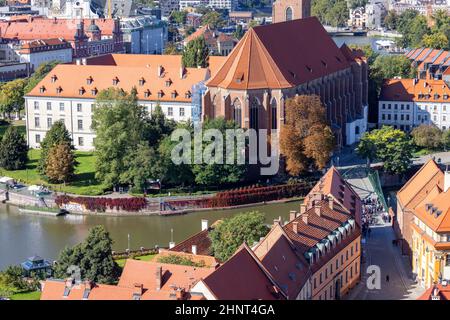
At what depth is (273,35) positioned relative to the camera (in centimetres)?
4356

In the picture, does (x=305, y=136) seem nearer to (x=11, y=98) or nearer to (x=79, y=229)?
(x=79, y=229)

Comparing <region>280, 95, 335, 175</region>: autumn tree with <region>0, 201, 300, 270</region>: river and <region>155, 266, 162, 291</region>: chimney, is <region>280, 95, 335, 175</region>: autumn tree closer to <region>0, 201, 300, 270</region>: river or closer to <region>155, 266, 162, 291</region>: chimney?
<region>0, 201, 300, 270</region>: river

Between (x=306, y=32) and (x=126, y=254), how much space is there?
20.5 meters

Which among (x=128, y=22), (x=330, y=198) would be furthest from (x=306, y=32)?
(x=128, y=22)

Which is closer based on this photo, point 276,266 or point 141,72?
point 276,266

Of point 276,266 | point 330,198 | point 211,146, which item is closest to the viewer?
point 276,266

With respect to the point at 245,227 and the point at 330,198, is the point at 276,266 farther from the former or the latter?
the point at 330,198

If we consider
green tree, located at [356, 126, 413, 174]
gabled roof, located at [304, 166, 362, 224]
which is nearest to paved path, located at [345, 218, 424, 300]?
gabled roof, located at [304, 166, 362, 224]

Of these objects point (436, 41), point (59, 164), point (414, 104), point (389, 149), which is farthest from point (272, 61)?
point (436, 41)

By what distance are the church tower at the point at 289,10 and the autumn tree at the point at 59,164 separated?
18.7 m

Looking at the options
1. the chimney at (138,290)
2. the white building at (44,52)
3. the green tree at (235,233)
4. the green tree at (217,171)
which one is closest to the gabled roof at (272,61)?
the green tree at (217,171)

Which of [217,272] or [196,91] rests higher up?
[196,91]

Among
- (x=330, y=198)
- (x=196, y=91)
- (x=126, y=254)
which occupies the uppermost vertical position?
(x=196, y=91)

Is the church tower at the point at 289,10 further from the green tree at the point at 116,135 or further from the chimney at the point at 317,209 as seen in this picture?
the chimney at the point at 317,209
